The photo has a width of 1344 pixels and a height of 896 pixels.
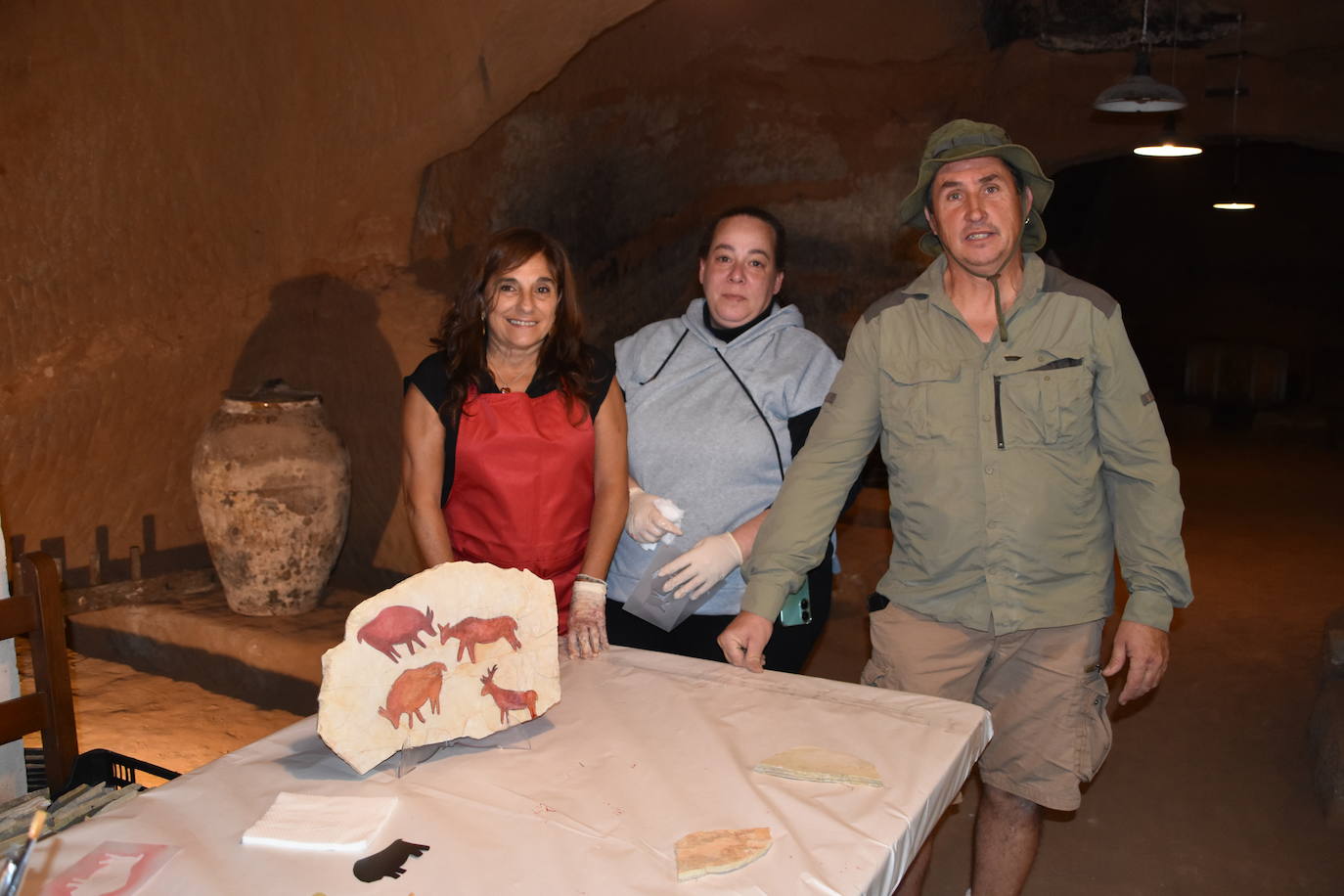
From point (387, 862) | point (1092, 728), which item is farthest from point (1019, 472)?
point (387, 862)

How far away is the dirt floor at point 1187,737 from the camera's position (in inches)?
121

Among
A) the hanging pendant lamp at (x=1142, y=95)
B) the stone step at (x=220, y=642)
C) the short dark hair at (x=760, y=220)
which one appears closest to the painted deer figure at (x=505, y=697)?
the short dark hair at (x=760, y=220)

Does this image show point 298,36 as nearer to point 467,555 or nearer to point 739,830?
point 467,555

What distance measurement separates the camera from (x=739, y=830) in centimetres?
134

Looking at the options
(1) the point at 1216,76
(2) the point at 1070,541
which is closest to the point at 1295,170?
(1) the point at 1216,76

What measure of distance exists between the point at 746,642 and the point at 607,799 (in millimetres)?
625

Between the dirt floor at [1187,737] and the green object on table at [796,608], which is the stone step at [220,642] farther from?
the green object on table at [796,608]

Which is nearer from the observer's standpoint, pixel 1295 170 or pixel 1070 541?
pixel 1070 541

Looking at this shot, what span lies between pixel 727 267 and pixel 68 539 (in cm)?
349

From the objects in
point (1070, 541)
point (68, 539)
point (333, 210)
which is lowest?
point (68, 539)

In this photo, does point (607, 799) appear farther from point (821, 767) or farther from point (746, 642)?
point (746, 642)

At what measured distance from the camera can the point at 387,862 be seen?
4.18 ft

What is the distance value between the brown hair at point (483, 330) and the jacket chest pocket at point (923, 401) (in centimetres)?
66

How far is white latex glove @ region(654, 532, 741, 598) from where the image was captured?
7.50 feet
